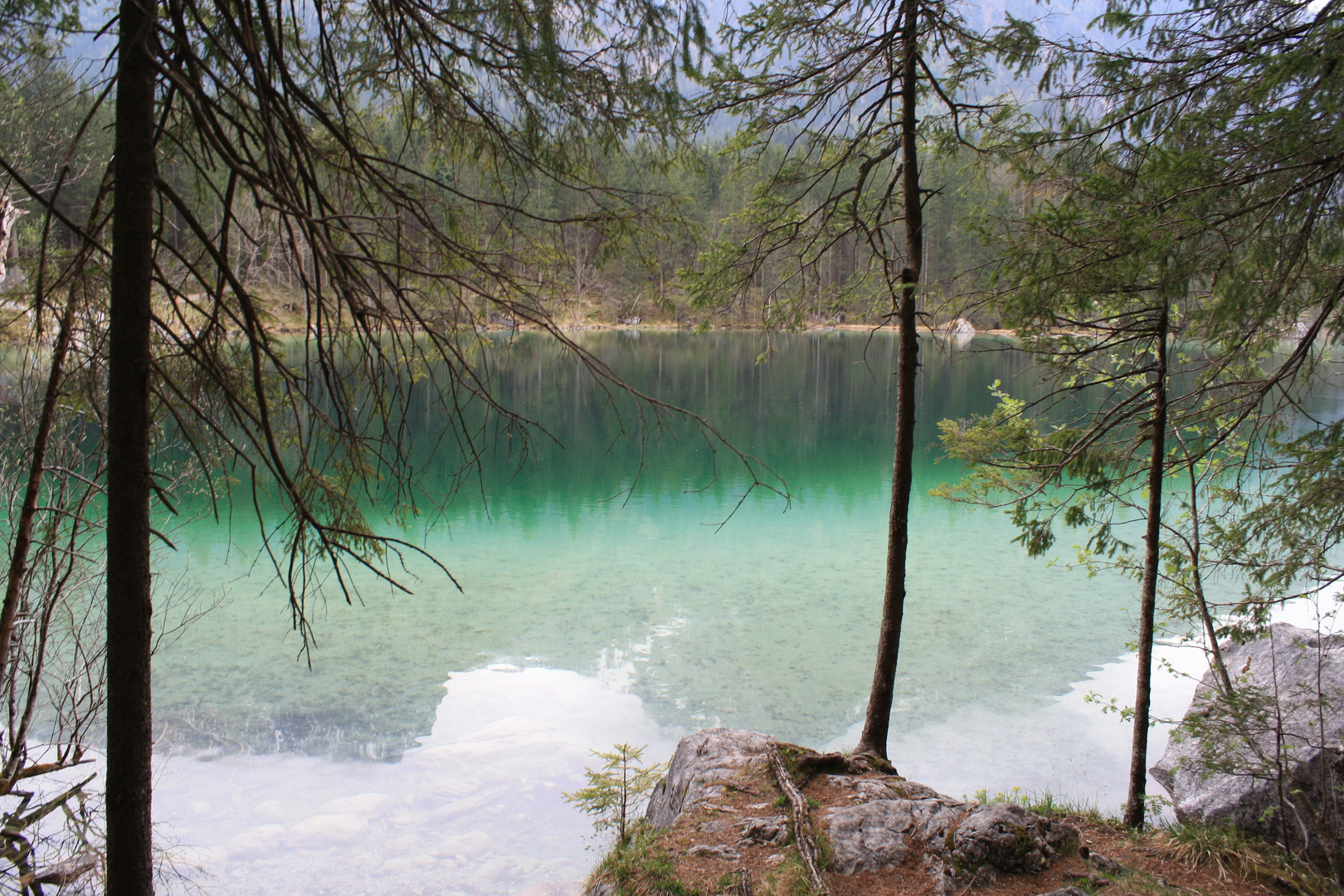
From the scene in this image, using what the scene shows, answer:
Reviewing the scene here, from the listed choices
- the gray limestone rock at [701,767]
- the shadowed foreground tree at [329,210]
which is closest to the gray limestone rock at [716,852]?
the gray limestone rock at [701,767]

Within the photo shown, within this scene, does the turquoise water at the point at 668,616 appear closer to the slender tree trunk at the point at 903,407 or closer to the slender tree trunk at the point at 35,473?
the slender tree trunk at the point at 903,407

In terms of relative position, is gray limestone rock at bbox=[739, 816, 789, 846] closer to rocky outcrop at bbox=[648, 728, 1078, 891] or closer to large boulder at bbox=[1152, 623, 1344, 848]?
rocky outcrop at bbox=[648, 728, 1078, 891]

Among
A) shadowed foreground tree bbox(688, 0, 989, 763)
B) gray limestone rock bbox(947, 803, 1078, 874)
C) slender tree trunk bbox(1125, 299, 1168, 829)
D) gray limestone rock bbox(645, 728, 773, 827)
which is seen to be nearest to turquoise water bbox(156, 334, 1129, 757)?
shadowed foreground tree bbox(688, 0, 989, 763)

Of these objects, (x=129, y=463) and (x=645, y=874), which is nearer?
(x=129, y=463)

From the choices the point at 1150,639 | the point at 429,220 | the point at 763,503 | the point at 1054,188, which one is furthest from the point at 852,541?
the point at 429,220

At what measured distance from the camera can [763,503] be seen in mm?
15859

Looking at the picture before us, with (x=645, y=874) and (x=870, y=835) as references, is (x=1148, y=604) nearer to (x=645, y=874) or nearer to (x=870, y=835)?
(x=870, y=835)

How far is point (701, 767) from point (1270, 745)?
12.4 ft

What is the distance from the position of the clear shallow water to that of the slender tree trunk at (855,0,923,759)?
726 millimetres

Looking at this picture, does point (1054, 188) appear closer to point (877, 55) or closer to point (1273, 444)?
point (877, 55)

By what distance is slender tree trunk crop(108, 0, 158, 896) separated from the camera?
7.16 feet

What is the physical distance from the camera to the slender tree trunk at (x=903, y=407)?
19.0 feet

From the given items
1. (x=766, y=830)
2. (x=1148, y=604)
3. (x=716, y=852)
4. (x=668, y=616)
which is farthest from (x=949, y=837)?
(x=668, y=616)

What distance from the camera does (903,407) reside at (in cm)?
594
